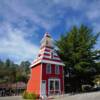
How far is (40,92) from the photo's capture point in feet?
106

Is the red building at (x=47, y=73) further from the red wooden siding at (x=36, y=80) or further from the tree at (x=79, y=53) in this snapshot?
the tree at (x=79, y=53)

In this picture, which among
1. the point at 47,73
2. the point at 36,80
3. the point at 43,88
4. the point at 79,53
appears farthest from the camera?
the point at 79,53

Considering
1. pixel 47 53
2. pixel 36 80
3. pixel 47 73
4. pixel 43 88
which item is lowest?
pixel 43 88

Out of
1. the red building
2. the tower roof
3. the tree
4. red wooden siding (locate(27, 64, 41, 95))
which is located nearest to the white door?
the red building

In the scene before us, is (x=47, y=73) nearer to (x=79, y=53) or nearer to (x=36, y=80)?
(x=36, y=80)

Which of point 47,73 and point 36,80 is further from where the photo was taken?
point 36,80

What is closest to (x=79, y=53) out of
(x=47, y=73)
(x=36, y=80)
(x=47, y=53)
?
(x=47, y=53)

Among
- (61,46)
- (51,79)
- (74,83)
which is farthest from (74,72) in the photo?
(51,79)

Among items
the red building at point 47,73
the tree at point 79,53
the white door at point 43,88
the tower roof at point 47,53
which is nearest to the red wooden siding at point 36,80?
the red building at point 47,73

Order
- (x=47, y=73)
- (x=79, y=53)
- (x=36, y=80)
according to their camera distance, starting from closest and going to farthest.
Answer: (x=47, y=73) → (x=36, y=80) → (x=79, y=53)

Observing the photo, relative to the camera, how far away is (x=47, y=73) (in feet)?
111

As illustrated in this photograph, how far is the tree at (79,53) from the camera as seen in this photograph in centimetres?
4020

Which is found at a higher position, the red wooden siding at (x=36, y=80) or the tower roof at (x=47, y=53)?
the tower roof at (x=47, y=53)

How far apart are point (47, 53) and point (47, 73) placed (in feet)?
11.6
